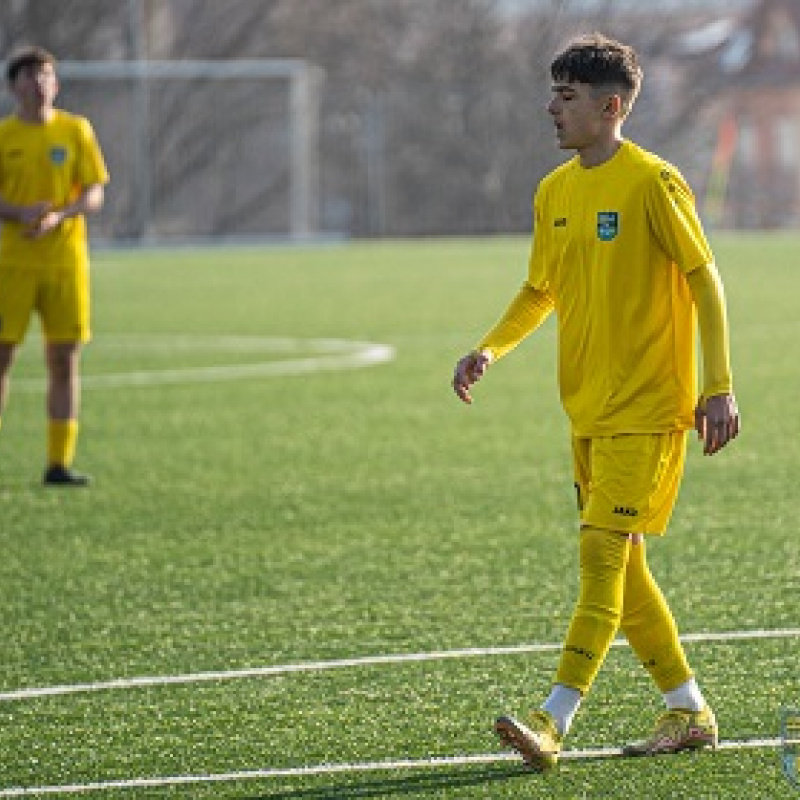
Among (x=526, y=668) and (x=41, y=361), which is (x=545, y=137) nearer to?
(x=41, y=361)

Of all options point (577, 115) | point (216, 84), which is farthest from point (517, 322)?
point (216, 84)

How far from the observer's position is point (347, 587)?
27.9 ft

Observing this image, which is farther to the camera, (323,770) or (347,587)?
(347,587)

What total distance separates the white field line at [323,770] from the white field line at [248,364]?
10.9 m

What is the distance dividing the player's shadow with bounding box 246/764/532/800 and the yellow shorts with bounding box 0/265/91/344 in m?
6.20

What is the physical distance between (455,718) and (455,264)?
26.8m

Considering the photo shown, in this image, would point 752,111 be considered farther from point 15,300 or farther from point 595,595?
point 595,595

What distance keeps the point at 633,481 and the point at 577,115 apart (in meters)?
0.90

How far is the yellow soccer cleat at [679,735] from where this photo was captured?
586 cm

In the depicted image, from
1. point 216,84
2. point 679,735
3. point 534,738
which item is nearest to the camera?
point 534,738

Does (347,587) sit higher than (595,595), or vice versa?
(595,595)

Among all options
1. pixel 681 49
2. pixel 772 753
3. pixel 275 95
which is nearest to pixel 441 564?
pixel 772 753

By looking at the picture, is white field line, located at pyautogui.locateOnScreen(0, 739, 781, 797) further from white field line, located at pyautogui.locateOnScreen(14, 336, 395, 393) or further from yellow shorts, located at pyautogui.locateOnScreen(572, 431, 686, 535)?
white field line, located at pyautogui.locateOnScreen(14, 336, 395, 393)

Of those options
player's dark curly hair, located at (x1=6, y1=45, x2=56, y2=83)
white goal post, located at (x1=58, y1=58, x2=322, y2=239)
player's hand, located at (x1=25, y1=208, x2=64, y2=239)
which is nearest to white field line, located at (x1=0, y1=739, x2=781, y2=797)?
player's hand, located at (x1=25, y1=208, x2=64, y2=239)
